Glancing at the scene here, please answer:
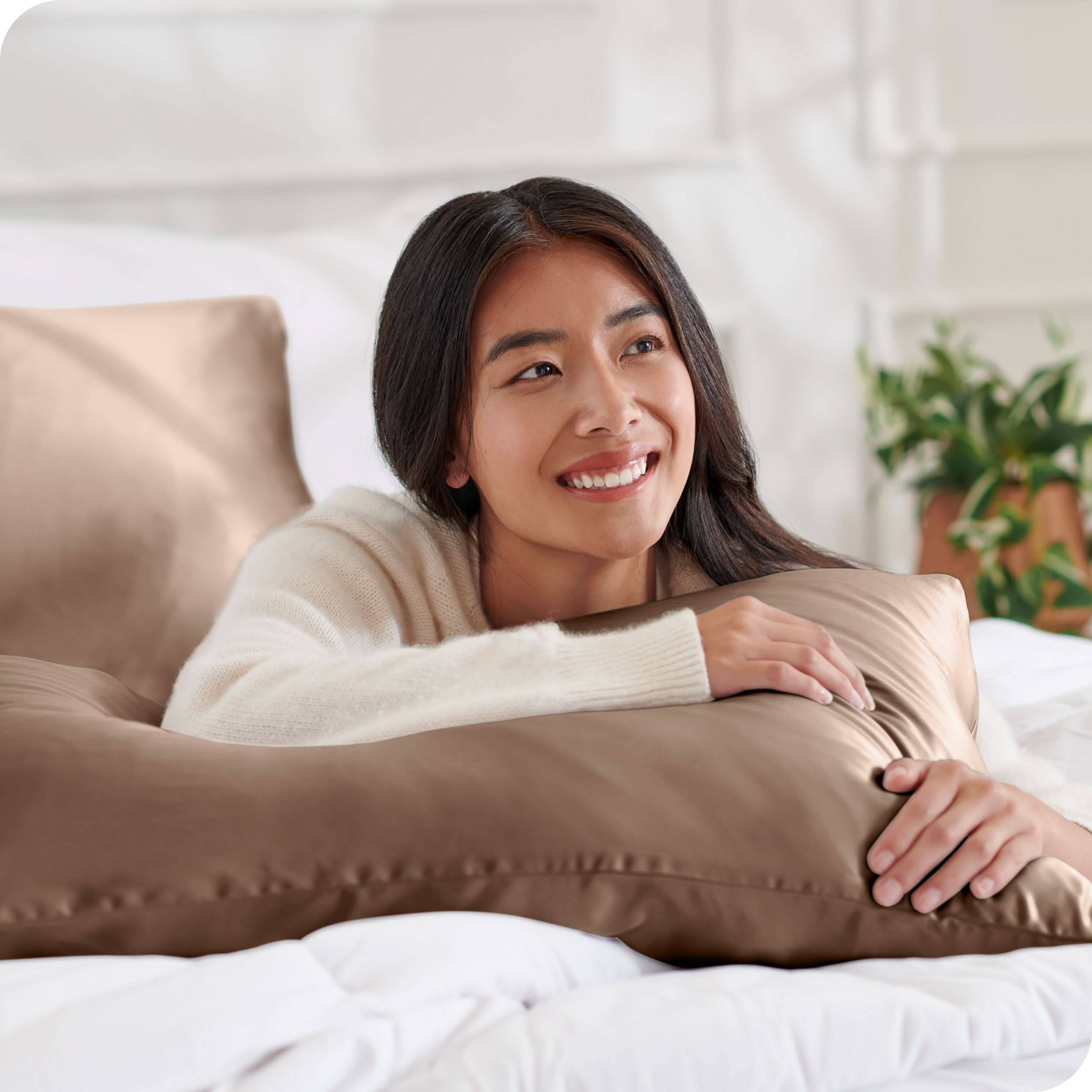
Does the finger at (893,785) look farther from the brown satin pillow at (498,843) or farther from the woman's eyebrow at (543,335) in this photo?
the woman's eyebrow at (543,335)

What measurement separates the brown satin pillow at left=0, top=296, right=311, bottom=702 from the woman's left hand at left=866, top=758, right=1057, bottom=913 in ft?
2.76

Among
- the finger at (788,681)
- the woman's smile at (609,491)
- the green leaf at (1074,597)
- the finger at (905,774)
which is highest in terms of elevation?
the woman's smile at (609,491)

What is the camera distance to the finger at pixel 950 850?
72 centimetres

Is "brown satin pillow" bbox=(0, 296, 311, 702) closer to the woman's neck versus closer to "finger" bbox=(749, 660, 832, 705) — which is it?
the woman's neck

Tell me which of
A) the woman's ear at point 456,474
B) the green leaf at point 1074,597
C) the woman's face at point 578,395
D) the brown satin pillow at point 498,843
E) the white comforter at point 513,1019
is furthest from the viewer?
the green leaf at point 1074,597

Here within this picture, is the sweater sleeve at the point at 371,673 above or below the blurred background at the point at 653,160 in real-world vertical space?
below

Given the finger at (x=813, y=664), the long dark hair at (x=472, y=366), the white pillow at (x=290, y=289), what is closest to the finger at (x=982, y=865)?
the finger at (x=813, y=664)

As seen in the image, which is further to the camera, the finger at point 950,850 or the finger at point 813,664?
the finger at point 813,664

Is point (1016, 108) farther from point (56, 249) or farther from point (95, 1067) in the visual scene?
point (95, 1067)

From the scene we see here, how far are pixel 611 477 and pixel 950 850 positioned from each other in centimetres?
49

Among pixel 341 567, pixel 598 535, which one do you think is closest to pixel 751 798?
pixel 598 535

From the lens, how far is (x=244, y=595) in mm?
1158

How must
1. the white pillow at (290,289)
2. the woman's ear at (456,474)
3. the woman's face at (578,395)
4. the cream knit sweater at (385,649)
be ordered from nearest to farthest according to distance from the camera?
the cream knit sweater at (385,649) < the woman's face at (578,395) < the woman's ear at (456,474) < the white pillow at (290,289)

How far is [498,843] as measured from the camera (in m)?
0.70
